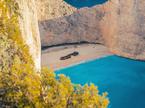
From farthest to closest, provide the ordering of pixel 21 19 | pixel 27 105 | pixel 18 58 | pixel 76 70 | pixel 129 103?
1. pixel 76 70
2. pixel 129 103
3. pixel 21 19
4. pixel 18 58
5. pixel 27 105

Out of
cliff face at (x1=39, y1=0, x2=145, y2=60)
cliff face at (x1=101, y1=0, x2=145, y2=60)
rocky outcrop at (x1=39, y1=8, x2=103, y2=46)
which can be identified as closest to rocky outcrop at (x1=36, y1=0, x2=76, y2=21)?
cliff face at (x1=39, y1=0, x2=145, y2=60)

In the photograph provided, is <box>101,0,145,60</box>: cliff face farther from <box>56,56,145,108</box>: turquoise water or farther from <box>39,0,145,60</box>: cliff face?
<box>56,56,145,108</box>: turquoise water

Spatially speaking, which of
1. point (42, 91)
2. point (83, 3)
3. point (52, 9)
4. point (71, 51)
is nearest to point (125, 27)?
point (83, 3)

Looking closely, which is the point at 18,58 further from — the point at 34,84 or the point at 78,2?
the point at 78,2

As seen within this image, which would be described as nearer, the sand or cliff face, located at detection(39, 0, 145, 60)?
the sand

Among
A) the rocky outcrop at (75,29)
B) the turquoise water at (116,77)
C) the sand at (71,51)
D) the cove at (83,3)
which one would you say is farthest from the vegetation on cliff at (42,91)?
the cove at (83,3)

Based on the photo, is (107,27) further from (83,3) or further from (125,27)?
(83,3)

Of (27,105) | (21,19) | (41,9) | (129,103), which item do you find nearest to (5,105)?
(27,105)

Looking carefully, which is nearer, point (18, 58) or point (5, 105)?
point (5, 105)
